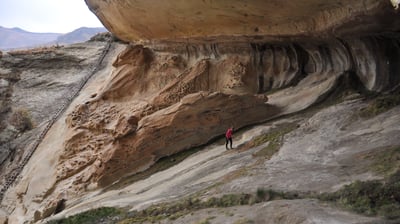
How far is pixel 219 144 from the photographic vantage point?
13.2 meters

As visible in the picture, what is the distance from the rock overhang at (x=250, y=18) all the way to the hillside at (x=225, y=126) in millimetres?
60

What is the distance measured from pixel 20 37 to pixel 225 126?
4559 inches

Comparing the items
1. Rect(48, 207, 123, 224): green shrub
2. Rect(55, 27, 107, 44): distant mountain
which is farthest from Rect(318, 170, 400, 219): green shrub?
Rect(55, 27, 107, 44): distant mountain

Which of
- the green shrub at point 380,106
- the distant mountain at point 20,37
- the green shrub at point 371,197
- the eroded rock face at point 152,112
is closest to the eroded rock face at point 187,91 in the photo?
the eroded rock face at point 152,112

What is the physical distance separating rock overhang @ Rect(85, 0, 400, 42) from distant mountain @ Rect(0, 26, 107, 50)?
292ft

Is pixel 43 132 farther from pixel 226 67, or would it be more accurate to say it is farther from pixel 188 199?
pixel 188 199

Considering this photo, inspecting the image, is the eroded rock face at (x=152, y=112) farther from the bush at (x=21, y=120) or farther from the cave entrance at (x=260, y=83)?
the bush at (x=21, y=120)

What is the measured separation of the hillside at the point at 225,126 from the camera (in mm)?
8320

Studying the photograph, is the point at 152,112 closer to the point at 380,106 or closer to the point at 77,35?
the point at 380,106

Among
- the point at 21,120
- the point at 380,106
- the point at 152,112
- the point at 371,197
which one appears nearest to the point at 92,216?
the point at 152,112

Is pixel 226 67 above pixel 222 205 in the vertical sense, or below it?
above

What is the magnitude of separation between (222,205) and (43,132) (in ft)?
45.5

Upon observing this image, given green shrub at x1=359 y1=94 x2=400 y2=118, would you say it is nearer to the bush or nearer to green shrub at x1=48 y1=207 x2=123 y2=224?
green shrub at x1=48 y1=207 x2=123 y2=224

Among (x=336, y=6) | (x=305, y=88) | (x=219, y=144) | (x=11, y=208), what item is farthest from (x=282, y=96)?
(x=11, y=208)
